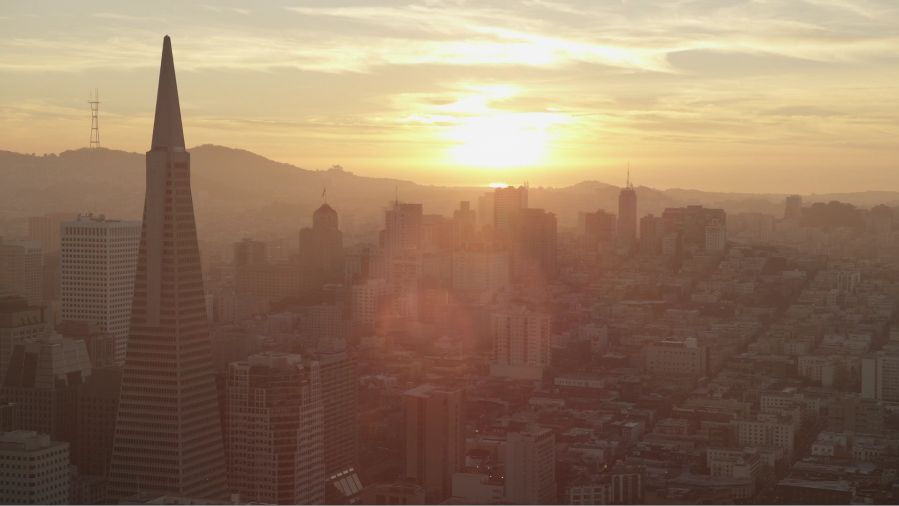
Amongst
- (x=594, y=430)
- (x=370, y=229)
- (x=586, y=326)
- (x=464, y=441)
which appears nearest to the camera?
(x=464, y=441)

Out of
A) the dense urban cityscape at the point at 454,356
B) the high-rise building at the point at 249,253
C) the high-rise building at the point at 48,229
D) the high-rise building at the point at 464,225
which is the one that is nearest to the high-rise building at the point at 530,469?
the dense urban cityscape at the point at 454,356

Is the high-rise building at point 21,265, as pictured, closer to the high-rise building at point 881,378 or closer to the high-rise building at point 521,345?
the high-rise building at point 521,345

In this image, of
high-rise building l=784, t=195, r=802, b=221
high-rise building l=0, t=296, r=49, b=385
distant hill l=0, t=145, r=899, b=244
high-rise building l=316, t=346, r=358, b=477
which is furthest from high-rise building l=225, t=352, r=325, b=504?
high-rise building l=784, t=195, r=802, b=221

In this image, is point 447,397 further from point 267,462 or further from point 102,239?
point 102,239

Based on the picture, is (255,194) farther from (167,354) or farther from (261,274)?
(167,354)

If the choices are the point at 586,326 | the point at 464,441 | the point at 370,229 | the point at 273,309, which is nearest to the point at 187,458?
the point at 464,441

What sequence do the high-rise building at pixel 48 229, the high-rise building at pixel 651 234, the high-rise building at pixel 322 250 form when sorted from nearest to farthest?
the high-rise building at pixel 48 229 < the high-rise building at pixel 322 250 < the high-rise building at pixel 651 234

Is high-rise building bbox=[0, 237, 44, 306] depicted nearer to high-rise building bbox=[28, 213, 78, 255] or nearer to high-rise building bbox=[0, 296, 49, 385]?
high-rise building bbox=[28, 213, 78, 255]
